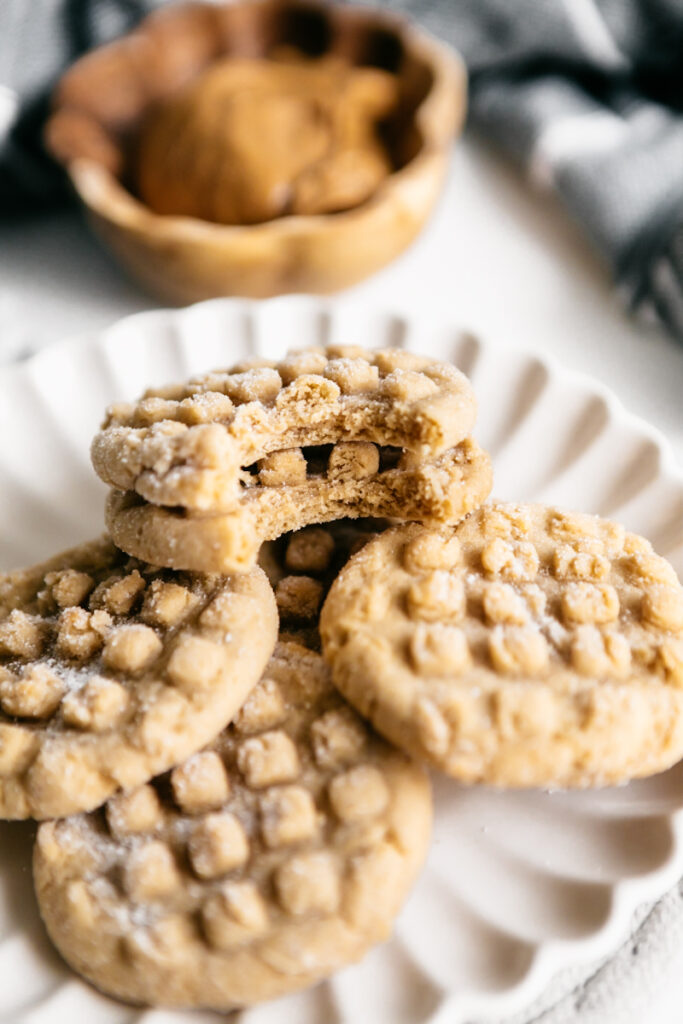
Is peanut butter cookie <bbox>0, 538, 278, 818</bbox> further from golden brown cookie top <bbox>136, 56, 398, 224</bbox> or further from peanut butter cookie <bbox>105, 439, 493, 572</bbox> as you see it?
golden brown cookie top <bbox>136, 56, 398, 224</bbox>

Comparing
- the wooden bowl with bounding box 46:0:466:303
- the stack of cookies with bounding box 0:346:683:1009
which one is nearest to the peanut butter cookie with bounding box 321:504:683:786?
the stack of cookies with bounding box 0:346:683:1009

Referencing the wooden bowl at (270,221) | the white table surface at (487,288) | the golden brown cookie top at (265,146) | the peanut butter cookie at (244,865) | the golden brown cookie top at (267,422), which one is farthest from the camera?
the white table surface at (487,288)

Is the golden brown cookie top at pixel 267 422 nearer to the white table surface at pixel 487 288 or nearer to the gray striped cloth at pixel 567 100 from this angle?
the white table surface at pixel 487 288

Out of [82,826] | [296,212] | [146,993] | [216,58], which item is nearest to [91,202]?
[296,212]

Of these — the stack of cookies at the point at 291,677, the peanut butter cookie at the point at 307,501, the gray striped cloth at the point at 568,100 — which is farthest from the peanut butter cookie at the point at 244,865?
the gray striped cloth at the point at 568,100

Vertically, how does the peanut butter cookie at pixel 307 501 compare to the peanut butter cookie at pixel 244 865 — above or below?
above

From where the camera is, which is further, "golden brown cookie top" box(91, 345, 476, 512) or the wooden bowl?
the wooden bowl
